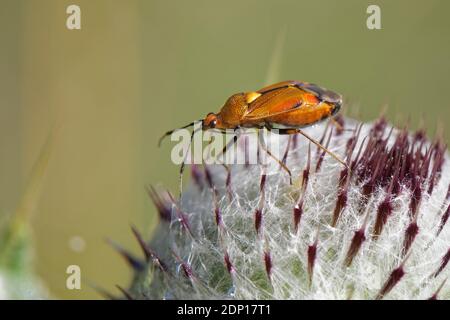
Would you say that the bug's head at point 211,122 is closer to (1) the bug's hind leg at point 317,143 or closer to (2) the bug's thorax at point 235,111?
(2) the bug's thorax at point 235,111

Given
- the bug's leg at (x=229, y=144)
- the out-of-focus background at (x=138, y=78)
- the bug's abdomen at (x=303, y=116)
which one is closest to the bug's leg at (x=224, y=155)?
the bug's leg at (x=229, y=144)

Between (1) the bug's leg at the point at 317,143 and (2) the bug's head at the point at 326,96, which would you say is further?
(2) the bug's head at the point at 326,96

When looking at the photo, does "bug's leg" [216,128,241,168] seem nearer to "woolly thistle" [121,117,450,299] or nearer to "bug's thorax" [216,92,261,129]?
"bug's thorax" [216,92,261,129]

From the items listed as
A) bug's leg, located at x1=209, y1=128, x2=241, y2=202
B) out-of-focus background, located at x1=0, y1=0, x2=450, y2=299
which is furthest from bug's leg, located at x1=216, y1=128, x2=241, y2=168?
out-of-focus background, located at x1=0, y1=0, x2=450, y2=299

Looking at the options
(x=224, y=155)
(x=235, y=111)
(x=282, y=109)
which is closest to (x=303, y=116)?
(x=282, y=109)

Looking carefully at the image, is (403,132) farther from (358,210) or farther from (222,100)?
(222,100)
